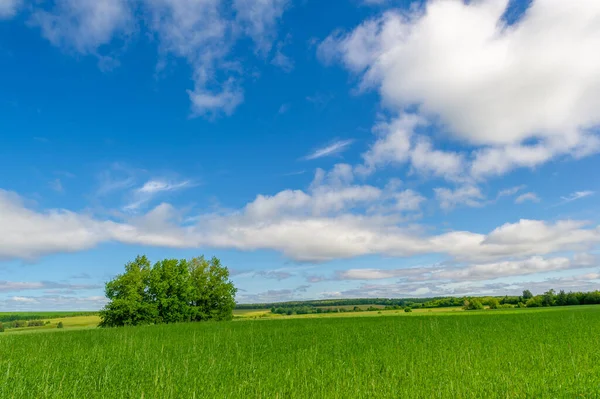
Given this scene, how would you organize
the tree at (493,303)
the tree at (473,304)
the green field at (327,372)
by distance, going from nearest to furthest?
the green field at (327,372) → the tree at (473,304) → the tree at (493,303)

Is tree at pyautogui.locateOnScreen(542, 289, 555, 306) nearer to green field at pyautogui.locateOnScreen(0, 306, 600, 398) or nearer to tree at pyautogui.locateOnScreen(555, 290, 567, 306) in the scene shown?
tree at pyautogui.locateOnScreen(555, 290, 567, 306)

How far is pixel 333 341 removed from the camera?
45.0 feet

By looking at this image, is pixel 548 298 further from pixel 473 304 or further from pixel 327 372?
pixel 327 372

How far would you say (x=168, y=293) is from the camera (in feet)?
150

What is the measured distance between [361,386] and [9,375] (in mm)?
8192

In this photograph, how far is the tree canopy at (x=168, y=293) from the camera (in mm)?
41969

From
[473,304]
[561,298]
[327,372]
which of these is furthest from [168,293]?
[561,298]

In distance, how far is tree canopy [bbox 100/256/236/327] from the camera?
41969mm

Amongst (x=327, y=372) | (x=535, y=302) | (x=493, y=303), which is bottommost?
(x=535, y=302)

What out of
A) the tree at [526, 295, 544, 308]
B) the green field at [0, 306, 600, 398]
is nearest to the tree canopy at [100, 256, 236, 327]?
the green field at [0, 306, 600, 398]

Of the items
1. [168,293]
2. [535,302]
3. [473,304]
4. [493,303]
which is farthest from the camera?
[535,302]

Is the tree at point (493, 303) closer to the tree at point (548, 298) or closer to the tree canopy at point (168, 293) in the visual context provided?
the tree at point (548, 298)

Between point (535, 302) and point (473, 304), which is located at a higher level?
point (473, 304)

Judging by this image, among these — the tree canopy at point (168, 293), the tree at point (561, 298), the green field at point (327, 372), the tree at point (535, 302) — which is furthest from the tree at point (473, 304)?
the green field at point (327, 372)
